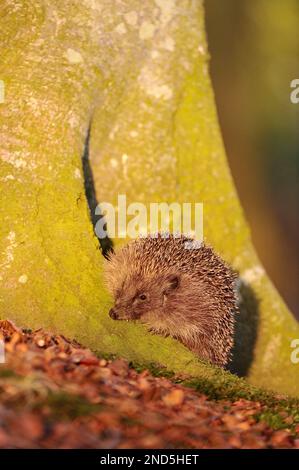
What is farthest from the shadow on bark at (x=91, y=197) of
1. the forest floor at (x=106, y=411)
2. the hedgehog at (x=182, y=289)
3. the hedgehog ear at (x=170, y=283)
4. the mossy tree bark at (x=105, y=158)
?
the forest floor at (x=106, y=411)

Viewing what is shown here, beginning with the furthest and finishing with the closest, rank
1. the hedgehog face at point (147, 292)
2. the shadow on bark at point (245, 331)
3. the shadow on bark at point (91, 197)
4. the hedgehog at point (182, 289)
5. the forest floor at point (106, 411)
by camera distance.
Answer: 1. the shadow on bark at point (245, 331)
2. the shadow on bark at point (91, 197)
3. the hedgehog at point (182, 289)
4. the hedgehog face at point (147, 292)
5. the forest floor at point (106, 411)

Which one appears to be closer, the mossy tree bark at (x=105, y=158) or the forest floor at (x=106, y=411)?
the forest floor at (x=106, y=411)

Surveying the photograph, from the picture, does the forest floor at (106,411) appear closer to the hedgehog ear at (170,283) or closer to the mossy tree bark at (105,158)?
the mossy tree bark at (105,158)

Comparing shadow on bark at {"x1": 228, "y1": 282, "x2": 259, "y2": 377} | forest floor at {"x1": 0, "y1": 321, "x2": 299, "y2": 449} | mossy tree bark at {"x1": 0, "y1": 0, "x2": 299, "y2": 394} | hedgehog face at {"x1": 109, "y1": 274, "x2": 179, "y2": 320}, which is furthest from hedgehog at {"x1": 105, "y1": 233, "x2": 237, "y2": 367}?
forest floor at {"x1": 0, "y1": 321, "x2": 299, "y2": 449}

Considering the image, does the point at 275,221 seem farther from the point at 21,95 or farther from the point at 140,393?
the point at 140,393

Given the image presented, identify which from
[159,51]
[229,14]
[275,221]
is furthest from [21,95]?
[275,221]

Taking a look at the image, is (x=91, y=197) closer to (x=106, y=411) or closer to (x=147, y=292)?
(x=147, y=292)
